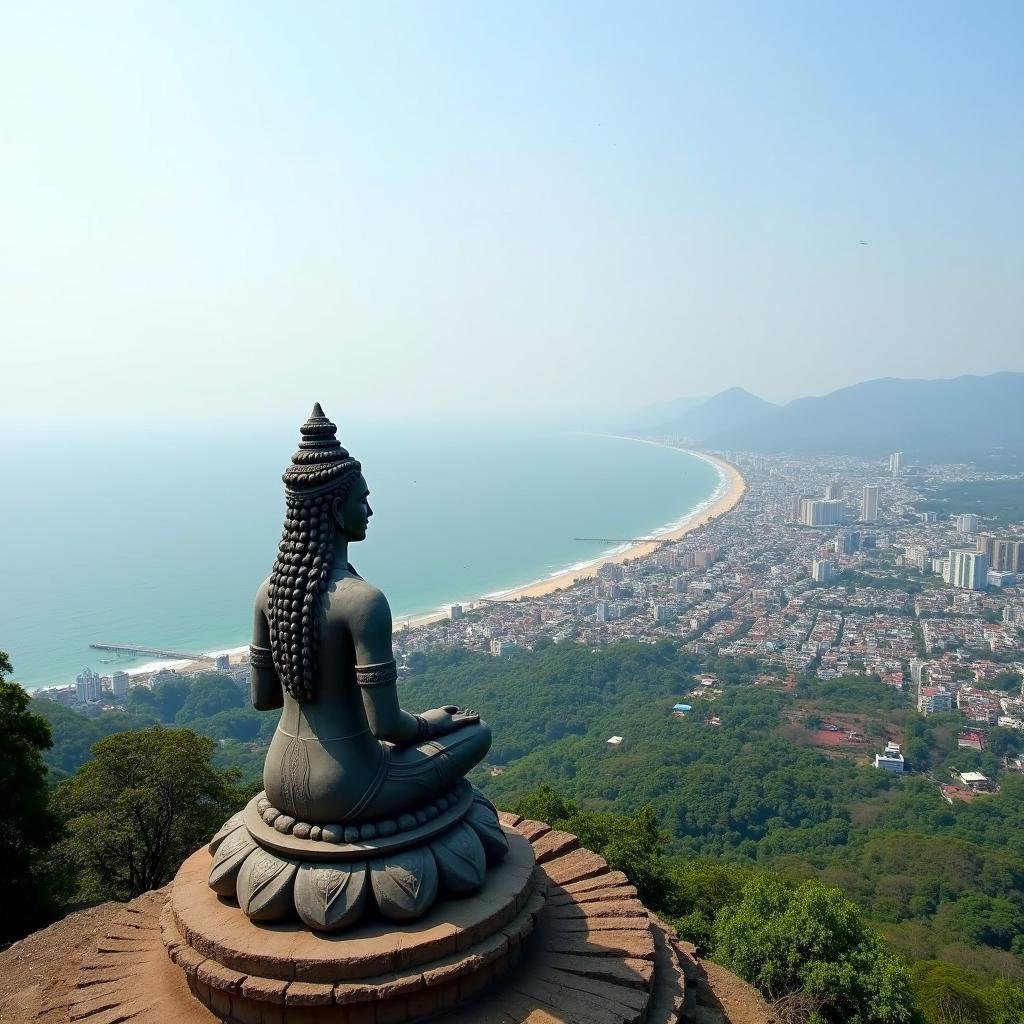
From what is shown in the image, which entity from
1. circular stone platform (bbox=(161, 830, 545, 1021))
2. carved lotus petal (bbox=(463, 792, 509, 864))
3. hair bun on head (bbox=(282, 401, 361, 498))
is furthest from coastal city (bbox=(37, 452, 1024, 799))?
hair bun on head (bbox=(282, 401, 361, 498))

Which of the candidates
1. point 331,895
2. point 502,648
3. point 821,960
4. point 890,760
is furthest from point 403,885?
point 502,648

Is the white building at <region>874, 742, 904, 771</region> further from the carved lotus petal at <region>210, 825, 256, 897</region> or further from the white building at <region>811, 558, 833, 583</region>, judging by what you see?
the white building at <region>811, 558, 833, 583</region>

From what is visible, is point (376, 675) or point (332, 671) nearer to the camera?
point (376, 675)

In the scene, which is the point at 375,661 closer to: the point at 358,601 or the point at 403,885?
the point at 358,601

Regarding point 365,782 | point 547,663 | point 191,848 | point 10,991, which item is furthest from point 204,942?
point 547,663

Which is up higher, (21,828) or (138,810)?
(21,828)

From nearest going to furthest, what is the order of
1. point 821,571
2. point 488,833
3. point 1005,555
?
point 488,833 < point 821,571 < point 1005,555

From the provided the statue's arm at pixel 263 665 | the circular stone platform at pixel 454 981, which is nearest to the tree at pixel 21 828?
the circular stone platform at pixel 454 981

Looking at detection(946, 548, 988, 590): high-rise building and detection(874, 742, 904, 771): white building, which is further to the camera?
detection(946, 548, 988, 590): high-rise building
